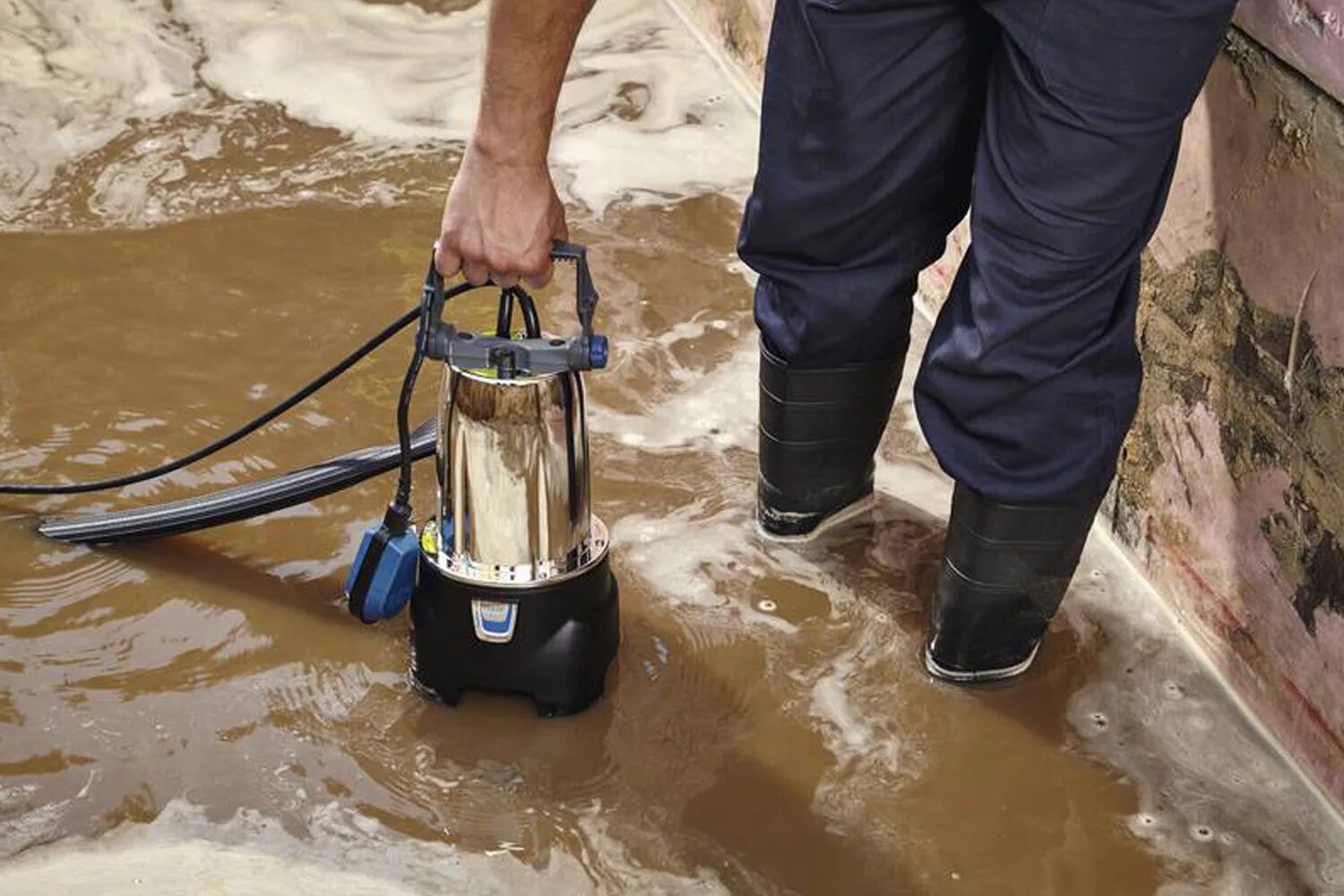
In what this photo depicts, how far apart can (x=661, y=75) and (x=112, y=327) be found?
1.55 metres

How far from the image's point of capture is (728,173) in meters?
3.50

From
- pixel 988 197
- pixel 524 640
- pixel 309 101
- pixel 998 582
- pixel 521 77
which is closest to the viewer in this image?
pixel 521 77

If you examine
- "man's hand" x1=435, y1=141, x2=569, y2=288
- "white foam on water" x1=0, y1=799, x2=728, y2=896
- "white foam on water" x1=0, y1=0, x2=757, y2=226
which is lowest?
"white foam on water" x1=0, y1=799, x2=728, y2=896

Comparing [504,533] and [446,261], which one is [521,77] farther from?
[504,533]

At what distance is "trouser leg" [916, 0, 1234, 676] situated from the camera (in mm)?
1750

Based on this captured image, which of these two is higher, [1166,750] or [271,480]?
[271,480]

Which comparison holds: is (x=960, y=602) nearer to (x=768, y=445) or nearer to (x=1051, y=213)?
(x=768, y=445)

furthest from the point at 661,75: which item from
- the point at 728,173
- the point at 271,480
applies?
the point at 271,480

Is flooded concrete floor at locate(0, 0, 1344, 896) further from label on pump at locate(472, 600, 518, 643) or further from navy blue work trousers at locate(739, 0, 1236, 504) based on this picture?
navy blue work trousers at locate(739, 0, 1236, 504)

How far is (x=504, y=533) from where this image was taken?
6.42 ft

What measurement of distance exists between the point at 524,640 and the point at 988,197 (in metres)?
0.78

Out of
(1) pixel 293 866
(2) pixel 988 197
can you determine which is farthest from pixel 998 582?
(1) pixel 293 866

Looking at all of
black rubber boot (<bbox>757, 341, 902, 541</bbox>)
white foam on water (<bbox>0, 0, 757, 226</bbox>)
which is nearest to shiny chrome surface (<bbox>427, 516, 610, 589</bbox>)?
black rubber boot (<bbox>757, 341, 902, 541</bbox>)

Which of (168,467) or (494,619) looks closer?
(494,619)
